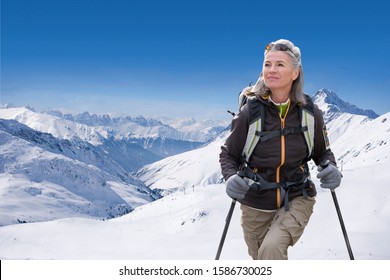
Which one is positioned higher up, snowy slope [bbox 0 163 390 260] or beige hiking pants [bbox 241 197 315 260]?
beige hiking pants [bbox 241 197 315 260]

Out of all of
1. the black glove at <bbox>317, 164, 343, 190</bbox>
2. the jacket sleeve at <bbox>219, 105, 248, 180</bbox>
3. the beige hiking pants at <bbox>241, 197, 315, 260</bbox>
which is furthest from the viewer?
the black glove at <bbox>317, 164, 343, 190</bbox>

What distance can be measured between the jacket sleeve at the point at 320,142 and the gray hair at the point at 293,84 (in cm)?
38

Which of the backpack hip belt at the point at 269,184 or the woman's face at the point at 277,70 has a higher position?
the woman's face at the point at 277,70

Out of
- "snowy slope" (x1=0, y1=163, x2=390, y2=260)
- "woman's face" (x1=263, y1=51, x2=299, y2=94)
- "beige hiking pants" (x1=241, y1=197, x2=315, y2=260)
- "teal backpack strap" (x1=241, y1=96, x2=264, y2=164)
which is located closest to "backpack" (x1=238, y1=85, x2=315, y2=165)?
"teal backpack strap" (x1=241, y1=96, x2=264, y2=164)

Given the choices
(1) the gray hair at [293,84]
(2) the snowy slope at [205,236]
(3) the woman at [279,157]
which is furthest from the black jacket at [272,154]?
(2) the snowy slope at [205,236]

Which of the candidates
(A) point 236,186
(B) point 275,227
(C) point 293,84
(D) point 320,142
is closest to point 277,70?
(C) point 293,84

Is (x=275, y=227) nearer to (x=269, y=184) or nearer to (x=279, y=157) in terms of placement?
(x=269, y=184)

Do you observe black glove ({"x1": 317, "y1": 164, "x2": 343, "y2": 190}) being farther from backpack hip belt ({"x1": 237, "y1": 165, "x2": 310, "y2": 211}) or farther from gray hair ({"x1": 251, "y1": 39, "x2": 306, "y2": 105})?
gray hair ({"x1": 251, "y1": 39, "x2": 306, "y2": 105})

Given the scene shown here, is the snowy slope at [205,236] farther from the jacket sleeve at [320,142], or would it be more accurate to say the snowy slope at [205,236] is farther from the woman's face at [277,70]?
the woman's face at [277,70]

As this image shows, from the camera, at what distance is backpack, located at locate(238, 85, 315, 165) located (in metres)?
5.84

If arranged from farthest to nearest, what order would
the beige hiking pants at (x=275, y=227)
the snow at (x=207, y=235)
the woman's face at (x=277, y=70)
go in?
the snow at (x=207, y=235) → the woman's face at (x=277, y=70) → the beige hiking pants at (x=275, y=227)

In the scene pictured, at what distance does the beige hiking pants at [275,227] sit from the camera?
553 centimetres

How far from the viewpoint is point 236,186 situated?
5.83 m
